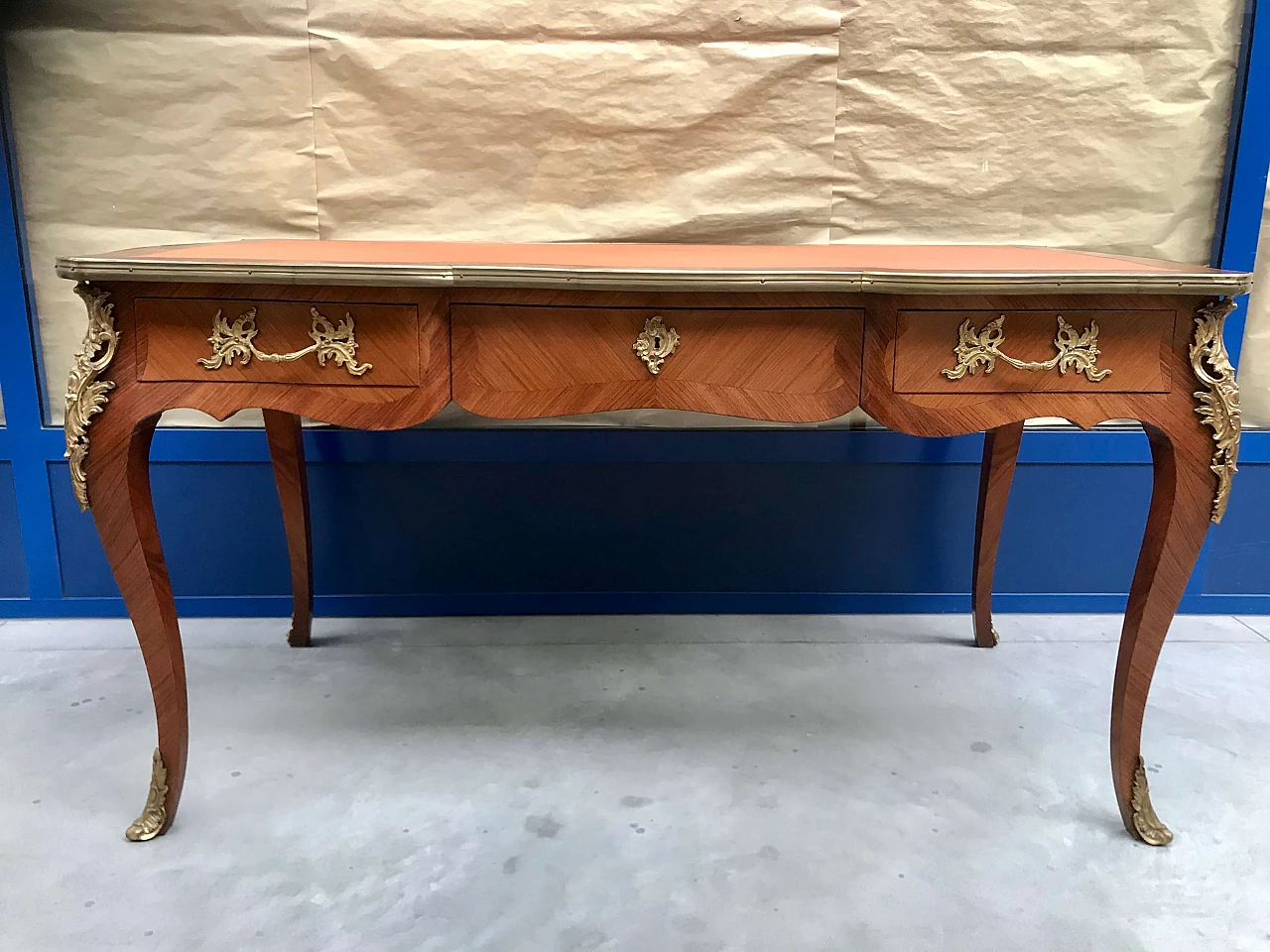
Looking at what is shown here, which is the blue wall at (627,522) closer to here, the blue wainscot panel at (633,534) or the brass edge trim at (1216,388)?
the blue wainscot panel at (633,534)

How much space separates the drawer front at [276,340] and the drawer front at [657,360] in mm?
96

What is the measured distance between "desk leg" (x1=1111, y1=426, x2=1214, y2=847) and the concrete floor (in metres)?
0.08

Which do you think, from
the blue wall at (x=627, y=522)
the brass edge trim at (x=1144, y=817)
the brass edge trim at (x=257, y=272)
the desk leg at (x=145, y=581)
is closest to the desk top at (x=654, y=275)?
the brass edge trim at (x=257, y=272)

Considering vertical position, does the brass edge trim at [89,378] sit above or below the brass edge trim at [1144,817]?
above

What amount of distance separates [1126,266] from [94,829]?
1.89m

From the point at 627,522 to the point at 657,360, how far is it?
937 mm

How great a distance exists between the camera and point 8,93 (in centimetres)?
197

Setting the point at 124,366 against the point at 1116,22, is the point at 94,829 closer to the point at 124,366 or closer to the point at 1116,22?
the point at 124,366

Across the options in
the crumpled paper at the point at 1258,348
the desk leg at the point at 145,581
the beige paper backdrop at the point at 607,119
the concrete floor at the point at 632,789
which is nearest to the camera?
the concrete floor at the point at 632,789

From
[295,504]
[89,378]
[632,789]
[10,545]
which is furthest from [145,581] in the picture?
[10,545]

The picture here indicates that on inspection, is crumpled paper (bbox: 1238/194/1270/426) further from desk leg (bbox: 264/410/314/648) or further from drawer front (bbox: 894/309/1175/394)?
desk leg (bbox: 264/410/314/648)

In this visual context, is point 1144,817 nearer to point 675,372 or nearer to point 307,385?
point 675,372

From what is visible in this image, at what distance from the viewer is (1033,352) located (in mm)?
1338

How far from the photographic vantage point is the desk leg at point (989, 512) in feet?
6.60
